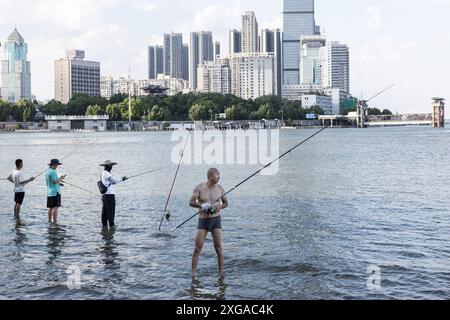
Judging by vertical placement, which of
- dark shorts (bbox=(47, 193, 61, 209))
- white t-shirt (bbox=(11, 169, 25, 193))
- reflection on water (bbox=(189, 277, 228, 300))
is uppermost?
white t-shirt (bbox=(11, 169, 25, 193))

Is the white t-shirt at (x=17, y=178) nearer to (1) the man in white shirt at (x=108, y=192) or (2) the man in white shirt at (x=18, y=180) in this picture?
(2) the man in white shirt at (x=18, y=180)

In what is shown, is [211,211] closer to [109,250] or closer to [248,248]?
[248,248]

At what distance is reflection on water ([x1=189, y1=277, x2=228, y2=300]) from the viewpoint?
41.2 feet

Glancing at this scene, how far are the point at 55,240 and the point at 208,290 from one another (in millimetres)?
7340

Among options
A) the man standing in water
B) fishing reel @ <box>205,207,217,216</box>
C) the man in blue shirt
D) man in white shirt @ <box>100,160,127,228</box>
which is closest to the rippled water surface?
man in white shirt @ <box>100,160,127,228</box>

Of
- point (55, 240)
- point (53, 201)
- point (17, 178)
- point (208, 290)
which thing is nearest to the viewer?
point (208, 290)

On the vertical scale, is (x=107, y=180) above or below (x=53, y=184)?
above

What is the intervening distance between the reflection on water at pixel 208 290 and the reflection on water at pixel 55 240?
14.2 feet

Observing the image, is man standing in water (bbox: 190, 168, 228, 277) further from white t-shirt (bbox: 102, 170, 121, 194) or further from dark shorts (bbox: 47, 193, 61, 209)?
dark shorts (bbox: 47, 193, 61, 209)

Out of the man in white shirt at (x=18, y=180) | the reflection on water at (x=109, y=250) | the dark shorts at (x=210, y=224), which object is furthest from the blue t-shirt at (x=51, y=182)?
the dark shorts at (x=210, y=224)

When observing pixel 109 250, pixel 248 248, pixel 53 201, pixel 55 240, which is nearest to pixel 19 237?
pixel 55 240

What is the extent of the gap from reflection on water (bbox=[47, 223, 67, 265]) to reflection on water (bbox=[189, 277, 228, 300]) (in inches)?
171

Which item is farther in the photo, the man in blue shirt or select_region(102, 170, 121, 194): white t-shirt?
the man in blue shirt

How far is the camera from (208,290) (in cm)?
1296
